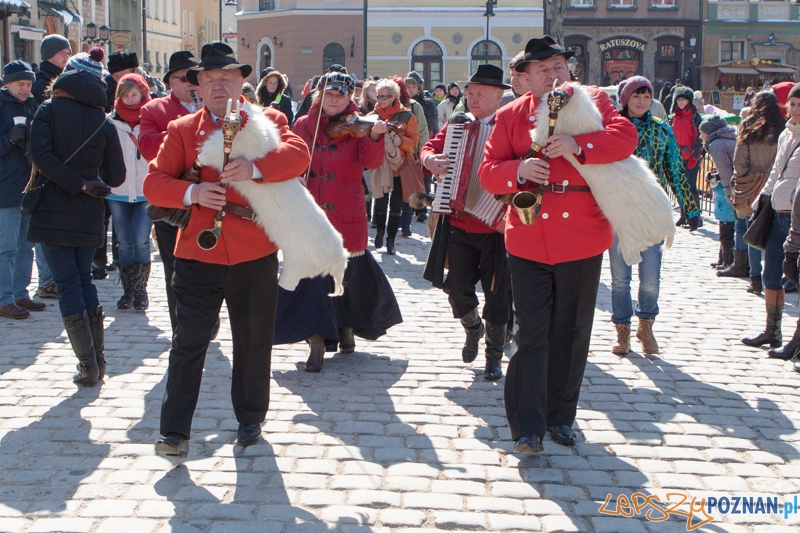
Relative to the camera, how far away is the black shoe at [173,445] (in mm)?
4621

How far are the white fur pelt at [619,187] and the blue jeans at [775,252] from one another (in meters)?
3.16

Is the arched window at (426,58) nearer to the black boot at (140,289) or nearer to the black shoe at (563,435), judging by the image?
the black boot at (140,289)

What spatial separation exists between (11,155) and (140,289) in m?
1.55

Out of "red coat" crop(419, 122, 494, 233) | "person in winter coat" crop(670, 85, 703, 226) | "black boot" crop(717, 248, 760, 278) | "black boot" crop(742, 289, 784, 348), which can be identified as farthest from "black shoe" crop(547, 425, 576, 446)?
"person in winter coat" crop(670, 85, 703, 226)

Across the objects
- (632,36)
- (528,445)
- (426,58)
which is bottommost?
(528,445)

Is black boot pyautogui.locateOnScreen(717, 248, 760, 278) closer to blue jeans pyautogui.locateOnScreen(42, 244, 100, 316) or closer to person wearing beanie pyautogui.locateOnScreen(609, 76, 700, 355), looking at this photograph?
person wearing beanie pyautogui.locateOnScreen(609, 76, 700, 355)

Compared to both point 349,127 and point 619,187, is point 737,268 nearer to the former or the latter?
point 349,127

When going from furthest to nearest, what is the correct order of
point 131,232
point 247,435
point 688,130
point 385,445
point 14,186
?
point 688,130, point 131,232, point 14,186, point 385,445, point 247,435

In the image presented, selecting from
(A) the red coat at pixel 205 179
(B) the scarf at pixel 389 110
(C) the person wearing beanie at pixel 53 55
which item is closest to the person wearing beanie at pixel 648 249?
(B) the scarf at pixel 389 110

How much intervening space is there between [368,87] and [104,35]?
2598 centimetres

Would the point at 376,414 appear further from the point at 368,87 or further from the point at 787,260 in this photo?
the point at 368,87

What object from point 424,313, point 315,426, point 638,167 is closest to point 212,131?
point 315,426

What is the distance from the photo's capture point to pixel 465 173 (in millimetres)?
6113

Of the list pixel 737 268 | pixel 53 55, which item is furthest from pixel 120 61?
pixel 737 268
